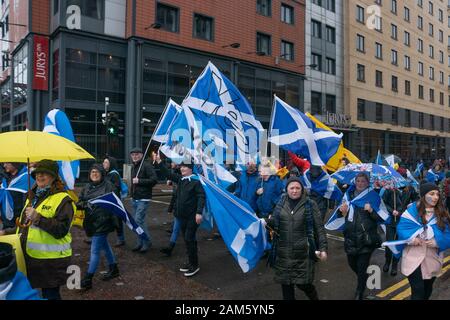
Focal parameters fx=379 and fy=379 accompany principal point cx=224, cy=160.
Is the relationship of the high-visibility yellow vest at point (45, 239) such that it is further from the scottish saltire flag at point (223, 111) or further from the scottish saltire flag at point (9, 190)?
the scottish saltire flag at point (223, 111)

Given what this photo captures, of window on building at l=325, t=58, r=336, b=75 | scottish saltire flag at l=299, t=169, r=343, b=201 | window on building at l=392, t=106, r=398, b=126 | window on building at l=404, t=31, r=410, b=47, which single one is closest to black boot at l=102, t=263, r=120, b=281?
scottish saltire flag at l=299, t=169, r=343, b=201

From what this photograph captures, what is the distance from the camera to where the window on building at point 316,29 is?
3284 cm

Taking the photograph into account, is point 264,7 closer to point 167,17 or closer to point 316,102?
point 167,17

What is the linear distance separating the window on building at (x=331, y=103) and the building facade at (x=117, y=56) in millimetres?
11076

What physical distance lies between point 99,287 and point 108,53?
19.0m

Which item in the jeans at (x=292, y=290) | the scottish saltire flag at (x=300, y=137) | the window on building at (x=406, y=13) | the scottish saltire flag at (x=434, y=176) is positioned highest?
the window on building at (x=406, y=13)

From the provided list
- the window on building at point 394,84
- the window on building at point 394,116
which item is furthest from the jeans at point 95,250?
the window on building at point 394,84

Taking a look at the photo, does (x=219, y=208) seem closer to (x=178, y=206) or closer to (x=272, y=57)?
(x=178, y=206)

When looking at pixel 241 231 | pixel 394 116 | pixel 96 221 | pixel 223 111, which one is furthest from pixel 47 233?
pixel 394 116

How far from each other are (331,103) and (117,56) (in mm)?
20055

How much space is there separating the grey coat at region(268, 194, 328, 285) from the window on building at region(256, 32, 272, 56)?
25.7 metres

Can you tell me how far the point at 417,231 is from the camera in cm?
409
